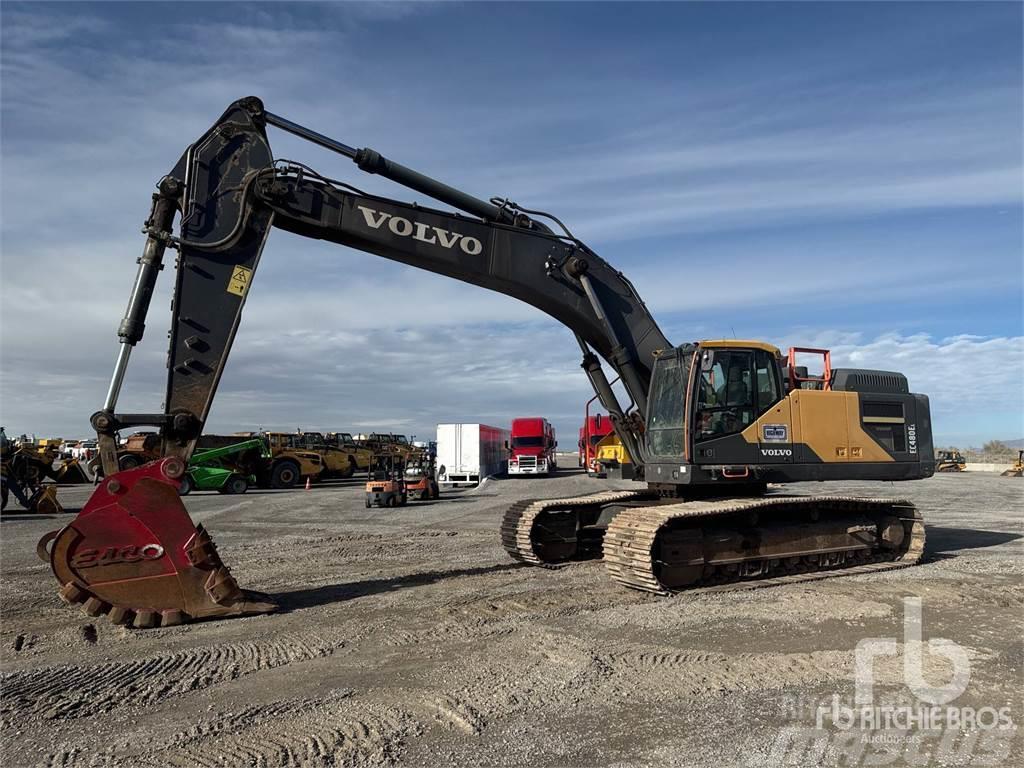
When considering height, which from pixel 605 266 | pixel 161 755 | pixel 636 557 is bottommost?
pixel 161 755

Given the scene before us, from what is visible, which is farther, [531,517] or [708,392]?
[531,517]

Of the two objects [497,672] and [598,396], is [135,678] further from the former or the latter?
[598,396]

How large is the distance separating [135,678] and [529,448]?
34583 mm

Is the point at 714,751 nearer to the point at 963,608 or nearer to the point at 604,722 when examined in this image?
the point at 604,722

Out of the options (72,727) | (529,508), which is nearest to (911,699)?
(72,727)

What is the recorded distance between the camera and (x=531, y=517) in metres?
11.4

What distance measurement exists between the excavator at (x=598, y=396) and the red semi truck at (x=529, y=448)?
28.3 metres

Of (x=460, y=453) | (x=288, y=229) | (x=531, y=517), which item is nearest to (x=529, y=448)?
(x=460, y=453)

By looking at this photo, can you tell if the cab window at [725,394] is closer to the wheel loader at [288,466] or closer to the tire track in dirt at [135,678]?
the tire track in dirt at [135,678]

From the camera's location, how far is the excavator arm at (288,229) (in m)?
8.44

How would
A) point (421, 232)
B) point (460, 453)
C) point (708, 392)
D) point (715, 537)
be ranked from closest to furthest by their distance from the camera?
point (421, 232), point (715, 537), point (708, 392), point (460, 453)

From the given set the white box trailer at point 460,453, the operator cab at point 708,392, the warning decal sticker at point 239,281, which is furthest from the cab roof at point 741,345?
the white box trailer at point 460,453

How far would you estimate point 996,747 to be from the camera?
4.72m

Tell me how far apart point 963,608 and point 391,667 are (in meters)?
6.35
